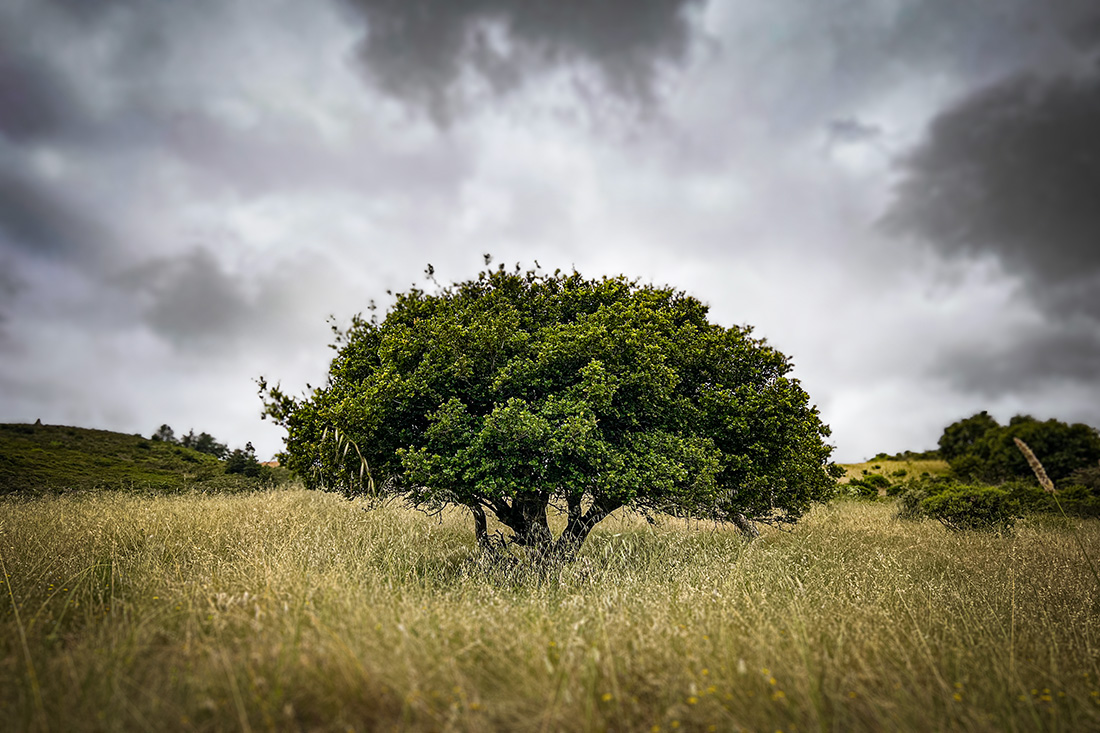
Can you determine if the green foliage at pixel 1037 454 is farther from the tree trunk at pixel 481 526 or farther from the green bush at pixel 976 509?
the tree trunk at pixel 481 526

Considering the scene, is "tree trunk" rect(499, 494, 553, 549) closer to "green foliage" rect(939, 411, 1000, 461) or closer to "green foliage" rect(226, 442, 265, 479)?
"green foliage" rect(226, 442, 265, 479)

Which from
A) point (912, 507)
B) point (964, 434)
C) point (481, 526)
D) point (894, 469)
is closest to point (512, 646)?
point (481, 526)

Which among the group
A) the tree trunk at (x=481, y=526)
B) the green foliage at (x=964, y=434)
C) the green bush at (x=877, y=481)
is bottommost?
the tree trunk at (x=481, y=526)

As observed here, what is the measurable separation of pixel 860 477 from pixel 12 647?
37.5 meters

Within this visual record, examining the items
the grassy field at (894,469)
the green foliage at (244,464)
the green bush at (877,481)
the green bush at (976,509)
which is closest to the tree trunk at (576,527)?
the green bush at (976,509)

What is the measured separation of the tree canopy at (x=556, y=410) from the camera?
24.8 feet

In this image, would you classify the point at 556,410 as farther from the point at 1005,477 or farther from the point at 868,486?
the point at 1005,477

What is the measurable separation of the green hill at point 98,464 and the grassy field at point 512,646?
1148cm

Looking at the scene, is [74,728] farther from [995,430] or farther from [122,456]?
[995,430]

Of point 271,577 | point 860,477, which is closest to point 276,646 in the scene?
point 271,577

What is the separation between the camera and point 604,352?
8.01 meters

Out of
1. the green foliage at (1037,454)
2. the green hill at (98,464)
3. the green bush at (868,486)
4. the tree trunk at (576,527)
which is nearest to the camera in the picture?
the tree trunk at (576,527)

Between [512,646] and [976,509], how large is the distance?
55.5ft

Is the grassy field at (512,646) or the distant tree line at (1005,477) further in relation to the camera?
the distant tree line at (1005,477)
